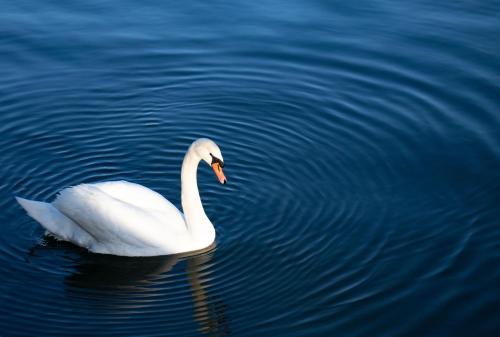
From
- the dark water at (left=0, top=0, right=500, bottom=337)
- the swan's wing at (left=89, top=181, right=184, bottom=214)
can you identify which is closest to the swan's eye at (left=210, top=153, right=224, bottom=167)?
the swan's wing at (left=89, top=181, right=184, bottom=214)

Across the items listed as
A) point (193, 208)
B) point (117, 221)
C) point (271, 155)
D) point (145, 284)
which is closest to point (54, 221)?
point (117, 221)

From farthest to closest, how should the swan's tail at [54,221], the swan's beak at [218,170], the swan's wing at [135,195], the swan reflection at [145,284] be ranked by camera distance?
the swan's tail at [54,221] → the swan's wing at [135,195] → the swan's beak at [218,170] → the swan reflection at [145,284]

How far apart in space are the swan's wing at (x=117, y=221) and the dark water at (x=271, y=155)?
31cm

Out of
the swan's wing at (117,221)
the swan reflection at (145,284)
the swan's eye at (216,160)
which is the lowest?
the swan reflection at (145,284)

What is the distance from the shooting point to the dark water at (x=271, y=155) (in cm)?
1216

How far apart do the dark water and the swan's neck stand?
0.90 feet

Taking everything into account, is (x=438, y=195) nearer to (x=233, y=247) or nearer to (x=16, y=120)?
(x=233, y=247)

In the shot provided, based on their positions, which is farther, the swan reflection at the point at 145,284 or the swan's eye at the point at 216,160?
the swan's eye at the point at 216,160

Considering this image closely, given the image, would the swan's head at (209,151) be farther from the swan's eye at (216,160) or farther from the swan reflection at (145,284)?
the swan reflection at (145,284)

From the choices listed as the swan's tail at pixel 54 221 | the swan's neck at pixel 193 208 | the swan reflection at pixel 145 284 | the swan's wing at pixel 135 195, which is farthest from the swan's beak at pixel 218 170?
the swan's tail at pixel 54 221

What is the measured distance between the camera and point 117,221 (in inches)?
522

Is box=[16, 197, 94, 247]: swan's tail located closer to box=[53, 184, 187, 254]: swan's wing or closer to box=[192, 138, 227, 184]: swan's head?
box=[53, 184, 187, 254]: swan's wing

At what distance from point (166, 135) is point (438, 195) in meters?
4.98

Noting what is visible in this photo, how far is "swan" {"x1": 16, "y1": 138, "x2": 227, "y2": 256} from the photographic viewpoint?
Result: 1327 centimetres
